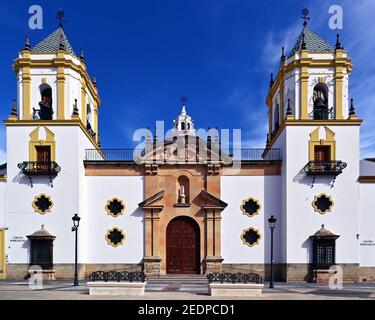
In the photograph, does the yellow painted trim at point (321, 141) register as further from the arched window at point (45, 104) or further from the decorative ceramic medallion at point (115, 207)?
the arched window at point (45, 104)

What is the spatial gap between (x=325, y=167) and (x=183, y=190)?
8298 mm

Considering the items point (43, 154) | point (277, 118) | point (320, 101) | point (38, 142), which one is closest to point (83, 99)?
point (38, 142)

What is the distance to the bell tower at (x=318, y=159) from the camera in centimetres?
2334

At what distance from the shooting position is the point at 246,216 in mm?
24812

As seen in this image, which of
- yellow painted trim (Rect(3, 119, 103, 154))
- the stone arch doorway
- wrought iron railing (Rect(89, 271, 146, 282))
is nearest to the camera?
wrought iron railing (Rect(89, 271, 146, 282))

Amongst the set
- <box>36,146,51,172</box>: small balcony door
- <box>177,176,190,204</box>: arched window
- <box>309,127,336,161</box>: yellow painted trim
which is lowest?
<box>177,176,190,204</box>: arched window

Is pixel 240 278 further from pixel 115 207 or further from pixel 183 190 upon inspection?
pixel 115 207

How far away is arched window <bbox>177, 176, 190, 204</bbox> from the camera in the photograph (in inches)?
992

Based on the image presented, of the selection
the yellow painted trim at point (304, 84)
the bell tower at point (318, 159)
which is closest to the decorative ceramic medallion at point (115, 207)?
the bell tower at point (318, 159)

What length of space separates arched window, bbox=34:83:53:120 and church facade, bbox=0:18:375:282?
66mm

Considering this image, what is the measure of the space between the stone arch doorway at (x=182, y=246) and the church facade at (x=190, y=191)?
6 centimetres

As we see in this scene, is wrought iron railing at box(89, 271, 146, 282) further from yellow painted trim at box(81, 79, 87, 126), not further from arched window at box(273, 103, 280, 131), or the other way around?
arched window at box(273, 103, 280, 131)

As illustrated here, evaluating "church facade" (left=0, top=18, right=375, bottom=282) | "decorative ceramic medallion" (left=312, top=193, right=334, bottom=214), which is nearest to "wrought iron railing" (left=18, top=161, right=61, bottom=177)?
"church facade" (left=0, top=18, right=375, bottom=282)
